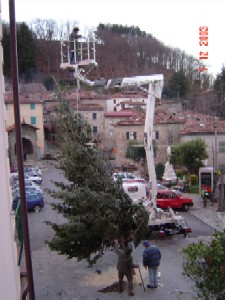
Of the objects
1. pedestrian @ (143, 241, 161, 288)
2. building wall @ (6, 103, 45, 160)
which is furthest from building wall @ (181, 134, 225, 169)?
pedestrian @ (143, 241, 161, 288)

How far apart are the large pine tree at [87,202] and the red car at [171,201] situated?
27.3 feet

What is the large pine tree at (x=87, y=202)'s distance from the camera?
30.5 feet

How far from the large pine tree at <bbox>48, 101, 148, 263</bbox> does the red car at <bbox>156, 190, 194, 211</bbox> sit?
328 inches

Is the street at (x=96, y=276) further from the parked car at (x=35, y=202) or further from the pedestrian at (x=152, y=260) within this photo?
the parked car at (x=35, y=202)

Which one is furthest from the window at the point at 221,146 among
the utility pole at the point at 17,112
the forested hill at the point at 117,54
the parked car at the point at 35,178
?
the forested hill at the point at 117,54

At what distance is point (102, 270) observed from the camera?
11.0 metres

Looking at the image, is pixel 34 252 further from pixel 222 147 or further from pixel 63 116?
pixel 222 147

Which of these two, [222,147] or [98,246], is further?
[222,147]

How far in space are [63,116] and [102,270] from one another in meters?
4.20

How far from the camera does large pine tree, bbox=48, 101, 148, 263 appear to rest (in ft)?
30.5

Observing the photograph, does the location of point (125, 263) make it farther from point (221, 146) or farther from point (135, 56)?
point (135, 56)

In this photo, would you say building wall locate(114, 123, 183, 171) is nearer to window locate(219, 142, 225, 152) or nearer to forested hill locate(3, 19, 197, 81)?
window locate(219, 142, 225, 152)

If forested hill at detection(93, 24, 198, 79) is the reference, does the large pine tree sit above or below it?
below

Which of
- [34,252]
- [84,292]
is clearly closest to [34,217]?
[34,252]
